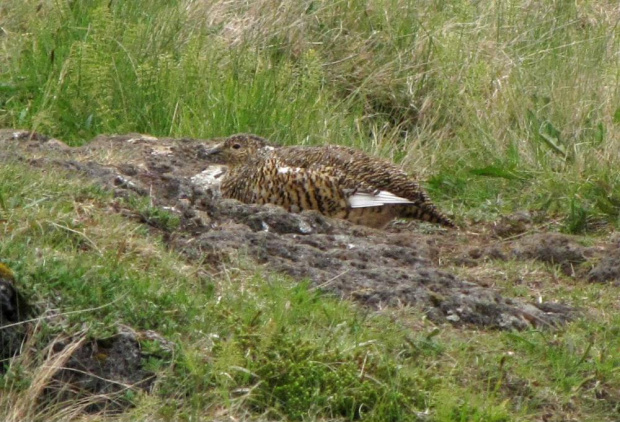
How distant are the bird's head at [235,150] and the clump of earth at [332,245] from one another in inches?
3.9

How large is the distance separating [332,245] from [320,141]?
3053 mm

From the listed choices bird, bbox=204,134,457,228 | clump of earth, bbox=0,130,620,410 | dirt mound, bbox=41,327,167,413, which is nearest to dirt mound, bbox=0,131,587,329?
clump of earth, bbox=0,130,620,410

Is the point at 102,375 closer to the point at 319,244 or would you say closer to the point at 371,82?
the point at 319,244

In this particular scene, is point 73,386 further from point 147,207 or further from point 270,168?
point 270,168

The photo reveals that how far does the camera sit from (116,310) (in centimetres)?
433

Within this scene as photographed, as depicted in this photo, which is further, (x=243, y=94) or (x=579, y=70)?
(x=579, y=70)

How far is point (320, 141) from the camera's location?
885cm

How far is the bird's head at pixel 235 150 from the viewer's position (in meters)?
7.66

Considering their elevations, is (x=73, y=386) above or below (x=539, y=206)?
above

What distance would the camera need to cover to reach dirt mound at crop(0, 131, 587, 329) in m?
5.15

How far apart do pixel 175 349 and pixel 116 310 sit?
0.30 m

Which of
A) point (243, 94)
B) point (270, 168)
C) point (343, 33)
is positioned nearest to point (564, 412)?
point (270, 168)

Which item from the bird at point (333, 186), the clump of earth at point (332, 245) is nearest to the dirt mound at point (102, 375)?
the clump of earth at point (332, 245)

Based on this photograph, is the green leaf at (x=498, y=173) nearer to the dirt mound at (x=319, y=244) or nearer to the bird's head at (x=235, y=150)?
the dirt mound at (x=319, y=244)
